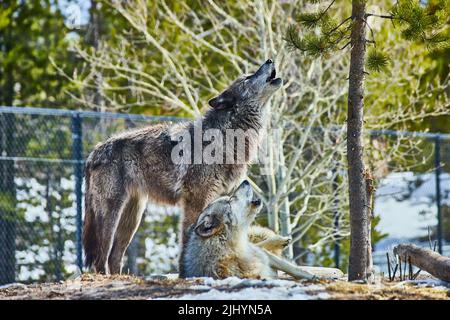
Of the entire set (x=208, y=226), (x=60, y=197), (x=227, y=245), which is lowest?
(x=227, y=245)

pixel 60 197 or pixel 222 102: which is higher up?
pixel 222 102

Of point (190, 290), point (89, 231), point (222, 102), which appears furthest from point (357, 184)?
point (89, 231)

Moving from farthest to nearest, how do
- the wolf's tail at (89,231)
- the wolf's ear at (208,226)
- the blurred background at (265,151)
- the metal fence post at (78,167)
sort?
1. the blurred background at (265,151)
2. the metal fence post at (78,167)
3. the wolf's tail at (89,231)
4. the wolf's ear at (208,226)

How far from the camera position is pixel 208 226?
21.5 feet

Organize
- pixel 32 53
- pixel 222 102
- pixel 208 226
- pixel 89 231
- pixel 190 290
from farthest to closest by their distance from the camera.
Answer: pixel 32 53 → pixel 89 231 → pixel 222 102 → pixel 208 226 → pixel 190 290

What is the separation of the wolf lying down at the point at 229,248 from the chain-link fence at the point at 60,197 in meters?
4.82

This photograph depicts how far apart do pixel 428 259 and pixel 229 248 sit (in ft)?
5.30

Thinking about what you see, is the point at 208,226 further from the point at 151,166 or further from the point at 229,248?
the point at 151,166

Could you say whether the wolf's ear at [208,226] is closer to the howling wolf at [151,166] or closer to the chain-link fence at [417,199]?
the howling wolf at [151,166]

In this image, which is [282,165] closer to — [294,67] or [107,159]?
[294,67]

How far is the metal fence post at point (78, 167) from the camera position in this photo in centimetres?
1083

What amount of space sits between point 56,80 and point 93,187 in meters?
9.65

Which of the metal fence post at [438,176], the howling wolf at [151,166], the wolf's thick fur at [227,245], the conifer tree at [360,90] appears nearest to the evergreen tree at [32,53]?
the metal fence post at [438,176]

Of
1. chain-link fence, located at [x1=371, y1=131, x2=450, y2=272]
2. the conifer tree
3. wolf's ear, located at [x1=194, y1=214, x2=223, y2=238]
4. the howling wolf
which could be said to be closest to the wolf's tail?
the howling wolf
